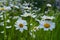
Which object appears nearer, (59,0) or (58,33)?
→ (58,33)

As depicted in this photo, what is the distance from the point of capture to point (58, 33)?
1.55 meters

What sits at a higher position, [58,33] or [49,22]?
[49,22]

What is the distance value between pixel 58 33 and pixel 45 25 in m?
0.52

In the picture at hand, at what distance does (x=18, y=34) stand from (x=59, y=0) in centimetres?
255

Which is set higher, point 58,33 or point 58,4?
point 58,33

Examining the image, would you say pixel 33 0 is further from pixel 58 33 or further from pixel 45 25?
pixel 45 25

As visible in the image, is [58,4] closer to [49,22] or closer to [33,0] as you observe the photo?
[33,0]

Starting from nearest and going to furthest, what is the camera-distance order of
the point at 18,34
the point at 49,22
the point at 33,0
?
the point at 49,22, the point at 18,34, the point at 33,0

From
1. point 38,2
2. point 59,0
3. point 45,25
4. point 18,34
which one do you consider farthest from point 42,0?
point 45,25

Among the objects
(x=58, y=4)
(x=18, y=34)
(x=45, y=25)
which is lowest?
(x=58, y=4)

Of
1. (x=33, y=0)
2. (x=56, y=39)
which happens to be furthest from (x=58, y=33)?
(x=33, y=0)

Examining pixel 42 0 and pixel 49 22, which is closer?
pixel 49 22

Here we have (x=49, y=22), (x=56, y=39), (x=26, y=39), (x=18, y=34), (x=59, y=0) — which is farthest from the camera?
(x=59, y=0)

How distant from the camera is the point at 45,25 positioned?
41.6 inches
